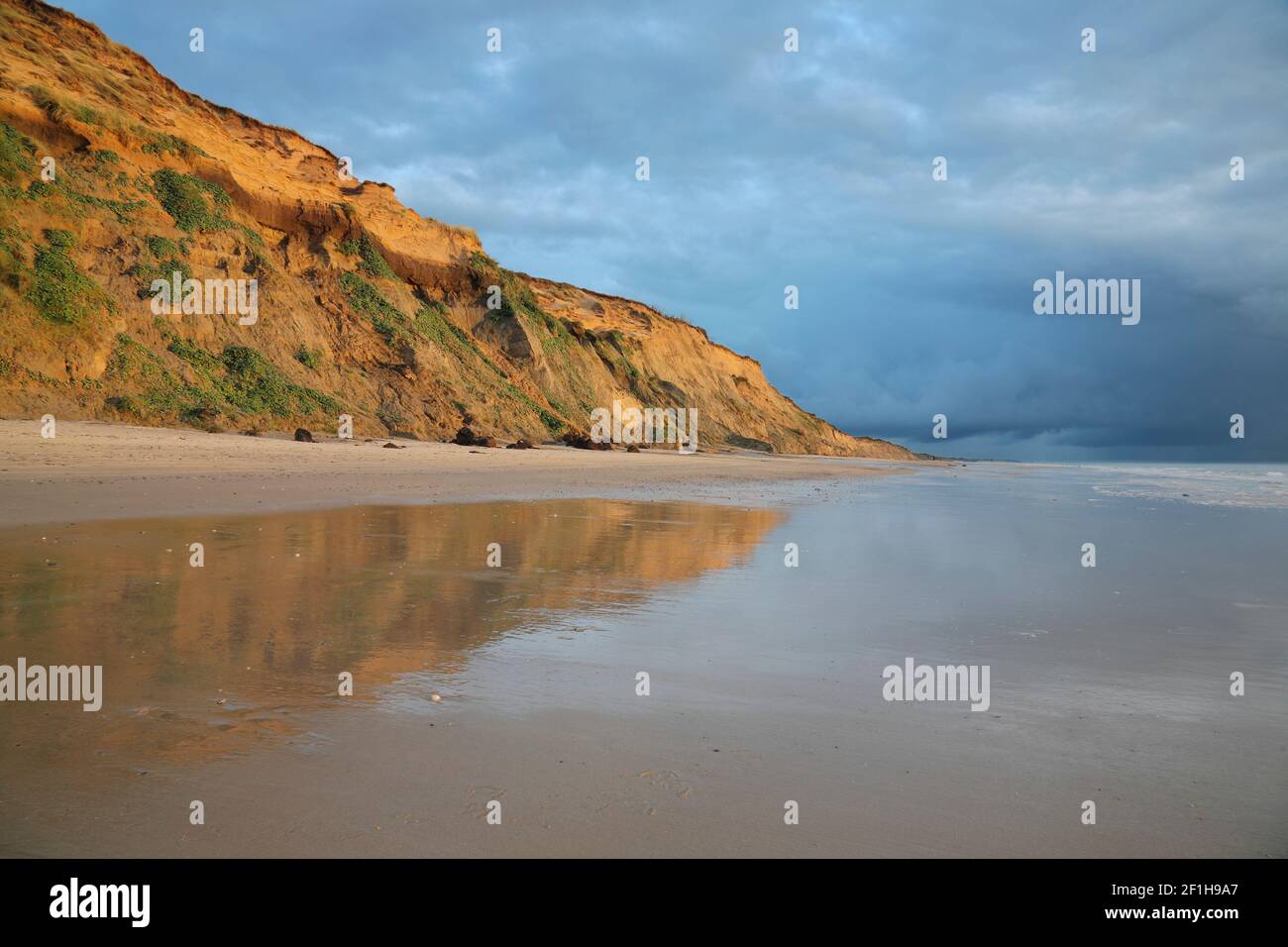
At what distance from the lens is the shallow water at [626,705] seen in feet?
8.80

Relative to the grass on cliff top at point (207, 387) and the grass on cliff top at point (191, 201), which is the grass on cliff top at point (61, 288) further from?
the grass on cliff top at point (191, 201)

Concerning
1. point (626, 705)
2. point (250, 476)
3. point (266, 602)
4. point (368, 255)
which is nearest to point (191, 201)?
point (368, 255)

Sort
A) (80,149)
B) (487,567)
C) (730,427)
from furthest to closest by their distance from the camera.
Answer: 1. (730,427)
2. (80,149)
3. (487,567)

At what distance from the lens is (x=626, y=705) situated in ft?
13.0

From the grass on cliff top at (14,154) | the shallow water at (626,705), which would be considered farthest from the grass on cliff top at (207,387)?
the shallow water at (626,705)

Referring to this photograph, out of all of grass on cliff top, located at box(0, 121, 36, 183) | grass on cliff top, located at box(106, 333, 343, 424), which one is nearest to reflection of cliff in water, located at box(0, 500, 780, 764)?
grass on cliff top, located at box(106, 333, 343, 424)

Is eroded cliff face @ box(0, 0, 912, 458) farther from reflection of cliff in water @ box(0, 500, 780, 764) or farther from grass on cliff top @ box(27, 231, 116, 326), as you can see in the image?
reflection of cliff in water @ box(0, 500, 780, 764)

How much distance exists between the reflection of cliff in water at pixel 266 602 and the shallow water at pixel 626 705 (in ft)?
0.12

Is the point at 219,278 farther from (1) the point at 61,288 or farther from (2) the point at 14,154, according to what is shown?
(1) the point at 61,288

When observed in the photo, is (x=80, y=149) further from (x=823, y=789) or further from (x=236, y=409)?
(x=823, y=789)

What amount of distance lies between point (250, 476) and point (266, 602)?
1227cm
